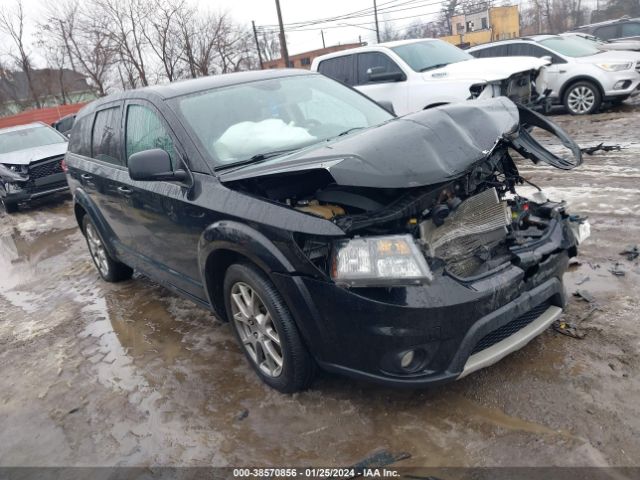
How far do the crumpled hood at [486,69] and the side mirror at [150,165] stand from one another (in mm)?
6472

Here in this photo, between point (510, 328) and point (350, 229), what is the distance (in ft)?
3.32

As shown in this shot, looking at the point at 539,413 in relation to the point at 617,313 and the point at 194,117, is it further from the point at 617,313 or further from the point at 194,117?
the point at 194,117

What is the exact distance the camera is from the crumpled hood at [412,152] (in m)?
2.47

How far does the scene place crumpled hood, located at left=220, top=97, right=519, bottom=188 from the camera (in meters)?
2.47

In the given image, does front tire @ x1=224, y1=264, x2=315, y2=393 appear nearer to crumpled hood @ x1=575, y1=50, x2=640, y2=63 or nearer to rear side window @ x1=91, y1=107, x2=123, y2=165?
rear side window @ x1=91, y1=107, x2=123, y2=165

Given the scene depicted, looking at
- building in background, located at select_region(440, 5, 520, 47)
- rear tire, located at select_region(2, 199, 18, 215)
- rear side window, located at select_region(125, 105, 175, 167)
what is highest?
building in background, located at select_region(440, 5, 520, 47)

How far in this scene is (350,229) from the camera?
2494 mm

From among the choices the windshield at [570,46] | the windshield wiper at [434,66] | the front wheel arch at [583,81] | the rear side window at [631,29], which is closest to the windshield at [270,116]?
the windshield wiper at [434,66]

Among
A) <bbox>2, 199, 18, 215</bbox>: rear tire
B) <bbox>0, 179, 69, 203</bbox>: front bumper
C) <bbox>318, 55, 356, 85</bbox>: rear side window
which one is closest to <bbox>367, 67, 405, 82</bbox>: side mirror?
<bbox>318, 55, 356, 85</bbox>: rear side window

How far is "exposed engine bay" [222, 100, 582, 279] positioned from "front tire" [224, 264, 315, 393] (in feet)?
1.34

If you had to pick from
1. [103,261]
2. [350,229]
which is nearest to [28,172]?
Answer: [103,261]

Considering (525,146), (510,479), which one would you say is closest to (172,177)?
(525,146)

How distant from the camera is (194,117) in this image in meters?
3.43

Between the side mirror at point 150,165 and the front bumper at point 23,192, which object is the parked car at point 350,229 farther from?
the front bumper at point 23,192
